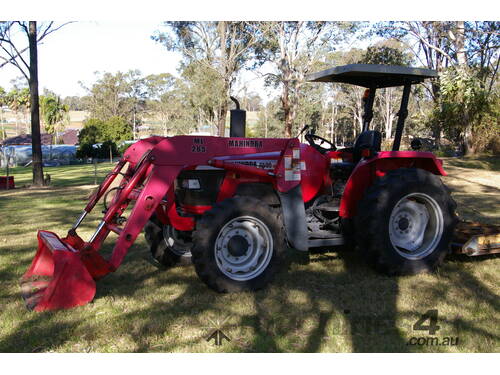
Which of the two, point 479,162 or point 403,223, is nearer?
point 403,223

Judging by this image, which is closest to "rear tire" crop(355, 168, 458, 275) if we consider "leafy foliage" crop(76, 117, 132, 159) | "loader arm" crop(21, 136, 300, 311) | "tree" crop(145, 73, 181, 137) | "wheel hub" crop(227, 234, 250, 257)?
"loader arm" crop(21, 136, 300, 311)

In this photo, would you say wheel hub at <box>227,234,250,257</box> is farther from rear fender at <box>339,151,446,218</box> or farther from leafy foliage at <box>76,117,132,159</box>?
leafy foliage at <box>76,117,132,159</box>

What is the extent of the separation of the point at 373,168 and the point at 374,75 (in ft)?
3.46

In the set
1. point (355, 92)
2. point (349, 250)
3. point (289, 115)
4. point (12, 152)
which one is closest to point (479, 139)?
point (289, 115)

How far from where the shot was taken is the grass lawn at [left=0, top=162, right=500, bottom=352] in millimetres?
3471

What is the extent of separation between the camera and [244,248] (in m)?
4.57

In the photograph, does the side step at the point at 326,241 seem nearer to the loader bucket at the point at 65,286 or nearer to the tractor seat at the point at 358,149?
the tractor seat at the point at 358,149

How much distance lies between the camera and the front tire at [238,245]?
430cm

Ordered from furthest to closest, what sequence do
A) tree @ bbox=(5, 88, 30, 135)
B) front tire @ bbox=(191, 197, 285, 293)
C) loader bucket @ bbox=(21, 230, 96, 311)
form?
tree @ bbox=(5, 88, 30, 135) < front tire @ bbox=(191, 197, 285, 293) < loader bucket @ bbox=(21, 230, 96, 311)

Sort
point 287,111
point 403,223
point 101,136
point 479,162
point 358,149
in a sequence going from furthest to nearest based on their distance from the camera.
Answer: point 101,136 → point 287,111 → point 479,162 → point 358,149 → point 403,223

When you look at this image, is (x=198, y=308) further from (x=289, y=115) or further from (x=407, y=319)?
(x=289, y=115)

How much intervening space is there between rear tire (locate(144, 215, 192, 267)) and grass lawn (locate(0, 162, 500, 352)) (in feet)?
0.43

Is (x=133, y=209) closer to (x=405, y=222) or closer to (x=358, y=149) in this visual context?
(x=358, y=149)

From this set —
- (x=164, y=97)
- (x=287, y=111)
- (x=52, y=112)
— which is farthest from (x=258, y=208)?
(x=52, y=112)
